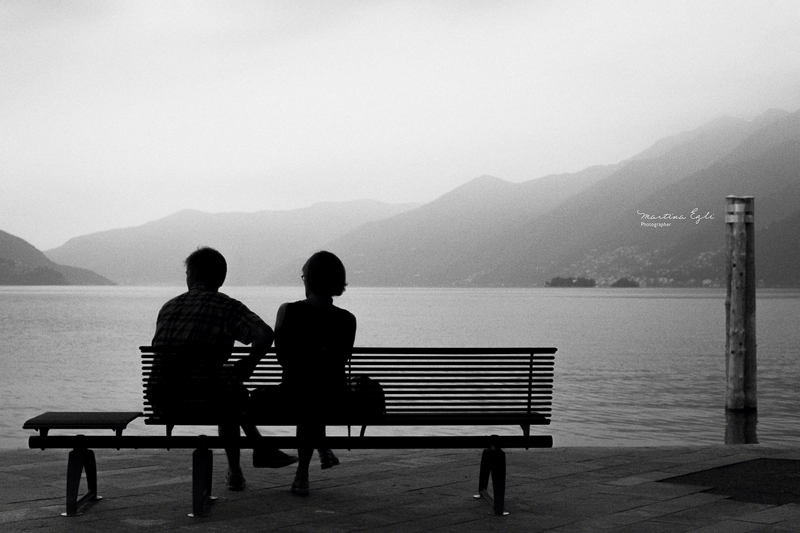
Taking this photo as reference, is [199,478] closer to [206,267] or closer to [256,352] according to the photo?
[256,352]

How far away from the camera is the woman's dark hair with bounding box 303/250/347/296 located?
674 cm

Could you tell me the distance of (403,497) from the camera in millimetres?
6879

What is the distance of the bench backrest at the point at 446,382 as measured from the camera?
651 centimetres

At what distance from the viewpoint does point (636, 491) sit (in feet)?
23.7

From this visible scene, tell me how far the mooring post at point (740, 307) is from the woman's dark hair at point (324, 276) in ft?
29.0

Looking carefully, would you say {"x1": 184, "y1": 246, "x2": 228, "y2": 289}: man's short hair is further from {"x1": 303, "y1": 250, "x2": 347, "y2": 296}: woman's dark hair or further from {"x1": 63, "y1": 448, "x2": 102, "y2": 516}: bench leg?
{"x1": 63, "y1": 448, "x2": 102, "y2": 516}: bench leg

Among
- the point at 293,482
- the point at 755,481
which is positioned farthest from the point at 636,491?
the point at 293,482

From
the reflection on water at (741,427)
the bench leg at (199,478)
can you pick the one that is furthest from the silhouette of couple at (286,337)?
the reflection on water at (741,427)

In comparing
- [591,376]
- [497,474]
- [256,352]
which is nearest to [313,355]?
[256,352]

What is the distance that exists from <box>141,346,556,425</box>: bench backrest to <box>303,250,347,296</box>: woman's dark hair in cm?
47

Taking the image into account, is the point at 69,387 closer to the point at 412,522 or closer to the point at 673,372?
the point at 673,372

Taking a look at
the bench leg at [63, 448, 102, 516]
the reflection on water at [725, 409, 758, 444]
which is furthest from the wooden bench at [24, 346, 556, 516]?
the reflection on water at [725, 409, 758, 444]

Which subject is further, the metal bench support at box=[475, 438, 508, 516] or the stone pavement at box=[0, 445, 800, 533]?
the metal bench support at box=[475, 438, 508, 516]

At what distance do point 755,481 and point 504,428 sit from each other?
8836 millimetres
